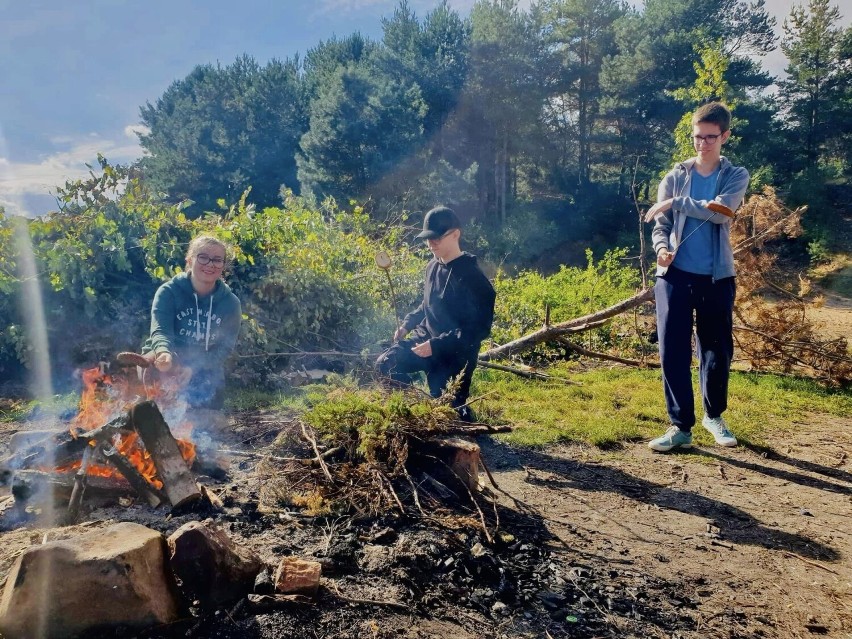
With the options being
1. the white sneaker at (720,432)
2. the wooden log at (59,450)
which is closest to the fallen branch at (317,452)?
the wooden log at (59,450)

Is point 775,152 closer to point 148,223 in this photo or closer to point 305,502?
point 148,223

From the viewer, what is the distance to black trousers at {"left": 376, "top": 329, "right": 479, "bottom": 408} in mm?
4215

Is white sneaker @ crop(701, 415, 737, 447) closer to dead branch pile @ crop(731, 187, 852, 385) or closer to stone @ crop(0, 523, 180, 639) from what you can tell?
dead branch pile @ crop(731, 187, 852, 385)

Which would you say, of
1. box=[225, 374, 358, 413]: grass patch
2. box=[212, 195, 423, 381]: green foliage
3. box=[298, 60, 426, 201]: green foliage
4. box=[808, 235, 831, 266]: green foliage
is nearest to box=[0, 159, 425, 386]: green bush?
box=[212, 195, 423, 381]: green foliage

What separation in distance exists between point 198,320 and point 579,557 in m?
3.23

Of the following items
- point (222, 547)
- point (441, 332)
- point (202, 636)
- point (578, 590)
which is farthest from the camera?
point (441, 332)

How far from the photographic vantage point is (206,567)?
209cm

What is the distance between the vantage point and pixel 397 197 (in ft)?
61.6

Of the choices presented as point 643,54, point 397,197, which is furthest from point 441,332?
point 643,54

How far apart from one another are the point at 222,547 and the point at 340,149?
20.1m

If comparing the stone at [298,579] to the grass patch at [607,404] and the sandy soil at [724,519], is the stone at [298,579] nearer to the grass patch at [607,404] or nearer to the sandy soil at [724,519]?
the sandy soil at [724,519]

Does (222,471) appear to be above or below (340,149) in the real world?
below

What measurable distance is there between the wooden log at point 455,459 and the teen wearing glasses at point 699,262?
5.67 feet

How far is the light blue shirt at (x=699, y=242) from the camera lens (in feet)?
12.5
